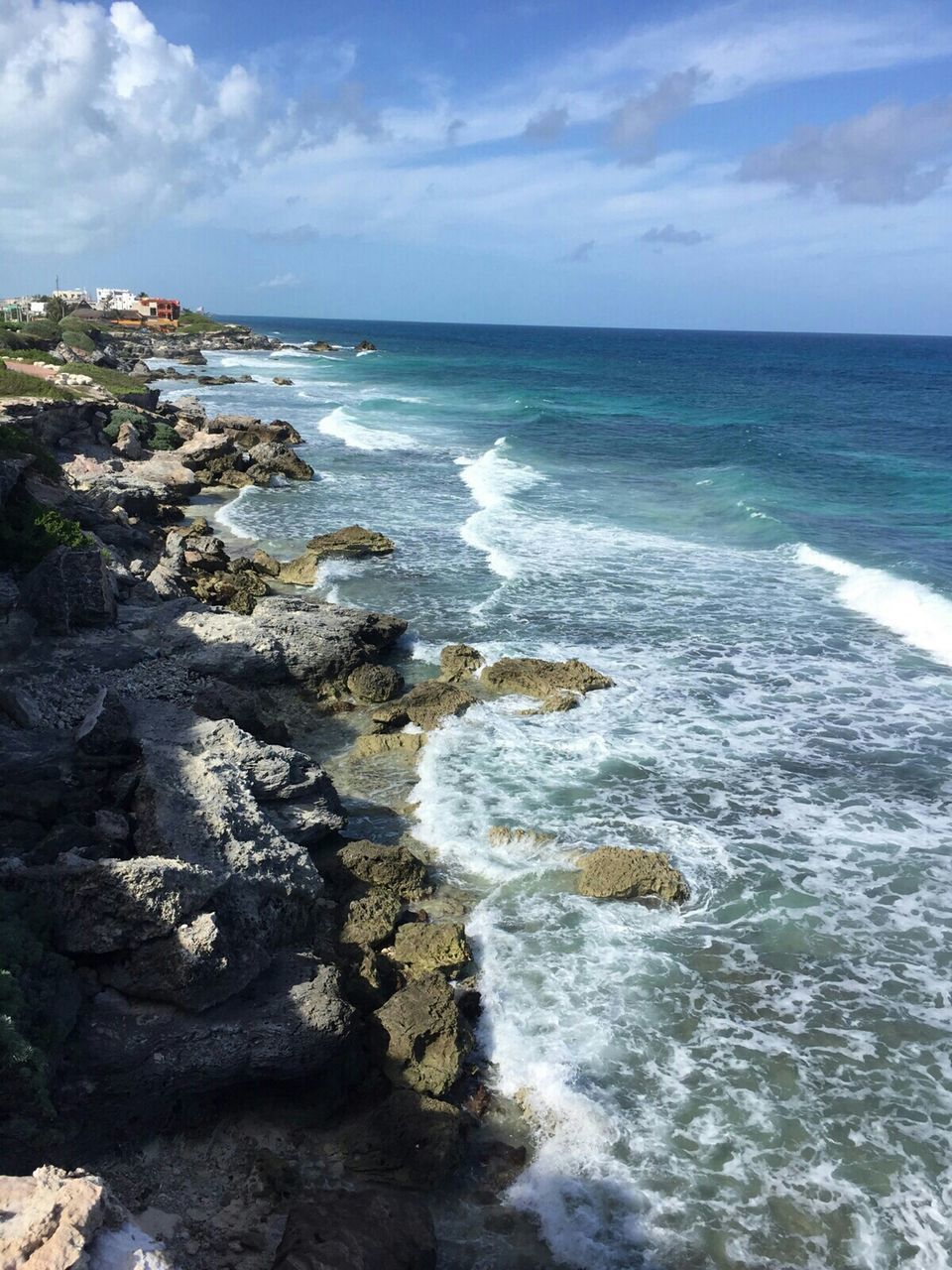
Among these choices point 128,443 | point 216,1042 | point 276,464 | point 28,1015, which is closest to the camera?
point 28,1015

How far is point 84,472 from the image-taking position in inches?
1157

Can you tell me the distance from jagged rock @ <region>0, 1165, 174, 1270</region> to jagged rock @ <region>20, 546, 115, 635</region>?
11.7m

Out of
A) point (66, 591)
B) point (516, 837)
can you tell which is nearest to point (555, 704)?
point (516, 837)

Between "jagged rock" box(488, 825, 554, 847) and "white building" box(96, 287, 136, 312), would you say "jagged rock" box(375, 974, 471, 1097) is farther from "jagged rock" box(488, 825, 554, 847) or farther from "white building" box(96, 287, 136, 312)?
"white building" box(96, 287, 136, 312)

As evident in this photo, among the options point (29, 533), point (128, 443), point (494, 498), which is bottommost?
point (494, 498)

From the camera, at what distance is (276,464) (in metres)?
36.9

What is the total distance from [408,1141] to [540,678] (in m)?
10.5

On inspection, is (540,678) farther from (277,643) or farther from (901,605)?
(901,605)

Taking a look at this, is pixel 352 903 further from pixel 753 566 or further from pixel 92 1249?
pixel 753 566

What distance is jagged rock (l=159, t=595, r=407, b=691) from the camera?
16906mm

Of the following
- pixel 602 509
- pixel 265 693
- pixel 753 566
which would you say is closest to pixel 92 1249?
pixel 265 693

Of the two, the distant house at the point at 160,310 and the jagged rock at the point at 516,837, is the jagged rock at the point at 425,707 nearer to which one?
the jagged rock at the point at 516,837

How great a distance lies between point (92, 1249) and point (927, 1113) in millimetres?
7752

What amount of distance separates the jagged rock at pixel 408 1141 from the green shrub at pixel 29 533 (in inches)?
499
